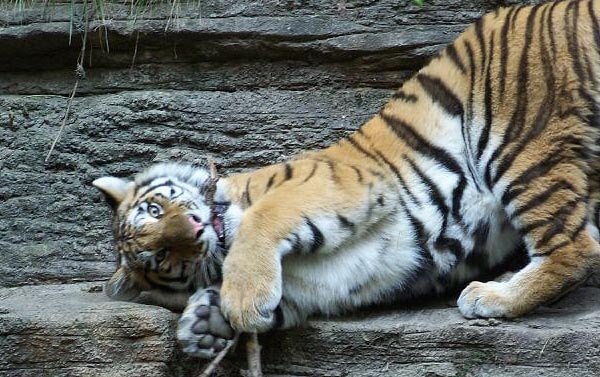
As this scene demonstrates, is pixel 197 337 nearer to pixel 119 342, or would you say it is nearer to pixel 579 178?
pixel 119 342

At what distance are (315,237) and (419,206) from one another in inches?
16.3

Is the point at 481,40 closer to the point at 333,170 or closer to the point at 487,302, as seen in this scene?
the point at 333,170

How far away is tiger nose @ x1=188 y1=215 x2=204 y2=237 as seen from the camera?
293 cm

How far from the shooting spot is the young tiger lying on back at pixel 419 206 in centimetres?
288

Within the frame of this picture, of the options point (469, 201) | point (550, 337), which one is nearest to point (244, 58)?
point (469, 201)

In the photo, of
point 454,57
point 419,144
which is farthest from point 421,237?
point 454,57

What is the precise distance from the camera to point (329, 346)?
9.48ft

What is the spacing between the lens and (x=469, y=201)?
3.13 metres

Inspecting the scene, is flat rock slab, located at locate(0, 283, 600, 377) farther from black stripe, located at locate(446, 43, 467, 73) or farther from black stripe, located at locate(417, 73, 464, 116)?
black stripe, located at locate(446, 43, 467, 73)

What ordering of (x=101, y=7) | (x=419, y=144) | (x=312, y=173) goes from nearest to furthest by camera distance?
(x=312, y=173) → (x=419, y=144) → (x=101, y=7)

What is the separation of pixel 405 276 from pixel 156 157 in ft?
4.42

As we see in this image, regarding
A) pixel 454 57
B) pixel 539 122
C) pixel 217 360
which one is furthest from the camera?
pixel 454 57

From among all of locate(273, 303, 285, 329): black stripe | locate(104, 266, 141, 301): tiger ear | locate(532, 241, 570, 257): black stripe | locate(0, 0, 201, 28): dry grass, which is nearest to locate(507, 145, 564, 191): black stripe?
locate(532, 241, 570, 257): black stripe

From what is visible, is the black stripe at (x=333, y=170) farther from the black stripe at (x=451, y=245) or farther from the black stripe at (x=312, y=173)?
the black stripe at (x=451, y=245)
